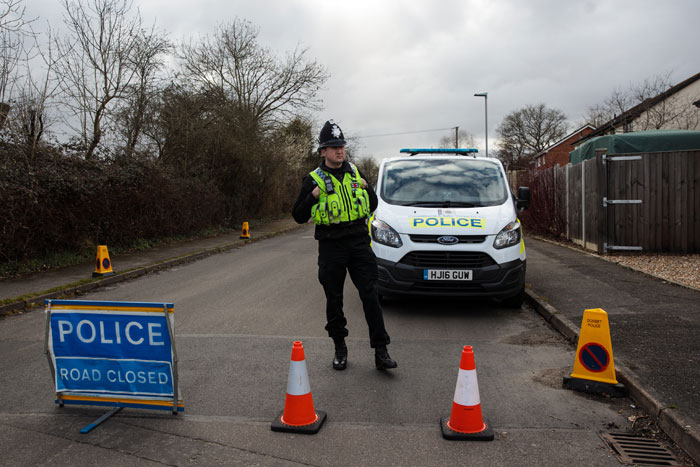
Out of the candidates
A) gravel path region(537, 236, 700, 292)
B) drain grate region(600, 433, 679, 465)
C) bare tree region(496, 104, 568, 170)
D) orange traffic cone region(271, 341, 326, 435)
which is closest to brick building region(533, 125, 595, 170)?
bare tree region(496, 104, 568, 170)

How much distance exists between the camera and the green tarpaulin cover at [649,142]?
13945mm

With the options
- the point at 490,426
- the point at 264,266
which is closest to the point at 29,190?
the point at 264,266

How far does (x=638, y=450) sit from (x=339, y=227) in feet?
8.76

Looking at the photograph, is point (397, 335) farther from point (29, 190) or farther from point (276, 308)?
point (29, 190)

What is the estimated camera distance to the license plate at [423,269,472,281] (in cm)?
673

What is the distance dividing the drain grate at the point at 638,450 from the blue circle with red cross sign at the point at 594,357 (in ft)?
2.54

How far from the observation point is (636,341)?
5.38m

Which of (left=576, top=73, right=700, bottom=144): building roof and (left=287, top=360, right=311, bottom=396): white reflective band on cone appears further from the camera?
(left=576, top=73, right=700, bottom=144): building roof

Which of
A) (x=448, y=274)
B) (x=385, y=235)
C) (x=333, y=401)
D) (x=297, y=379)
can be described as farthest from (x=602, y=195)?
(x=297, y=379)

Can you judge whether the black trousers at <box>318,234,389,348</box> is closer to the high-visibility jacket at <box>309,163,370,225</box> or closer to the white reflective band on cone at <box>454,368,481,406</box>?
the high-visibility jacket at <box>309,163,370,225</box>

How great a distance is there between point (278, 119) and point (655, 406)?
1190 inches

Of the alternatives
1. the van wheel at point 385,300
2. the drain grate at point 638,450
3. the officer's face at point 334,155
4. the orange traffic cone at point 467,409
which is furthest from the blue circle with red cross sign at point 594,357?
the van wheel at point 385,300

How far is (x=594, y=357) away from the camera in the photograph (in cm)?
440

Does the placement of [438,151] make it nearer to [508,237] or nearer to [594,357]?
[508,237]
